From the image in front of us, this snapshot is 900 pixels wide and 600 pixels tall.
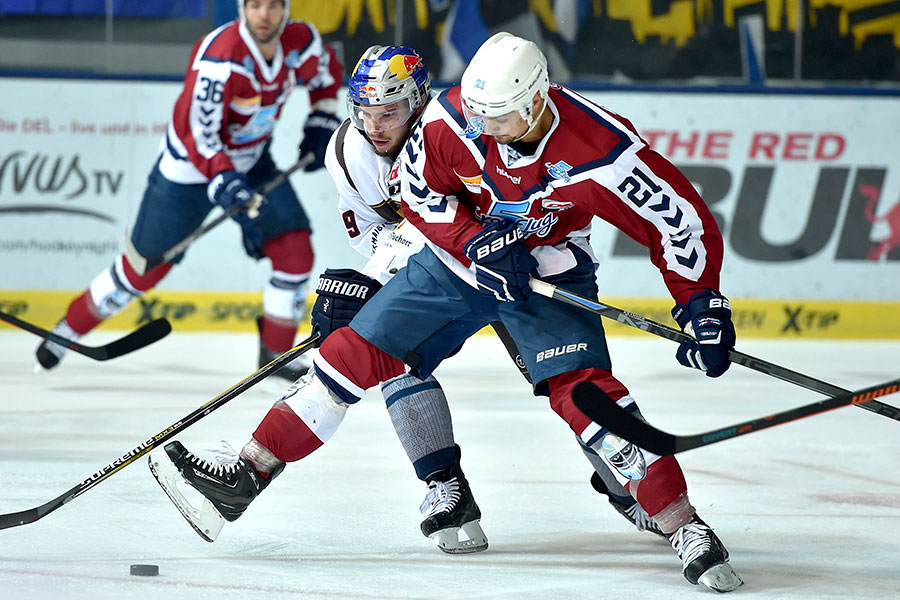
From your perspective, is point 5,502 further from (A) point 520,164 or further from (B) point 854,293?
(B) point 854,293

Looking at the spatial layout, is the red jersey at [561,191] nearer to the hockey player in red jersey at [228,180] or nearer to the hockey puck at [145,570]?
the hockey puck at [145,570]

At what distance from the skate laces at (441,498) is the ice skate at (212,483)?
324 mm

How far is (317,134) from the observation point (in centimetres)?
514

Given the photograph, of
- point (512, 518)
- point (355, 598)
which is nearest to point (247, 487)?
point (355, 598)

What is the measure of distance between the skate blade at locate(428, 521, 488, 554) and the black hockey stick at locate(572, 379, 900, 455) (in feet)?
1.57

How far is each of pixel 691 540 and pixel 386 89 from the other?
1.16m

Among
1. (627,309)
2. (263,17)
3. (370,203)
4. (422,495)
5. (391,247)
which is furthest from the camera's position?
(627,309)

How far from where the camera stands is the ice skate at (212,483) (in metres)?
2.39

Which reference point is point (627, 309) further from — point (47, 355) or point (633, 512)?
point (633, 512)

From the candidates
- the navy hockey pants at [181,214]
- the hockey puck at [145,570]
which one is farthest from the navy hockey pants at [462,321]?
the navy hockey pants at [181,214]

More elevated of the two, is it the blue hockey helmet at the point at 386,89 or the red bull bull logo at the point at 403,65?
the red bull bull logo at the point at 403,65

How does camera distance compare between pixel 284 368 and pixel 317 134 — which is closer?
pixel 284 368

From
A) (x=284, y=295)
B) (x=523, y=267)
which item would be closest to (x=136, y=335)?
(x=523, y=267)

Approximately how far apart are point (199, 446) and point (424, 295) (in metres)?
1.32
